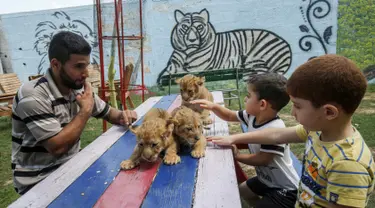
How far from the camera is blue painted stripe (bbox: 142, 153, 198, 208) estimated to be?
1681mm

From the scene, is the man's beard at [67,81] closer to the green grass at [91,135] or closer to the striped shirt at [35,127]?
the striped shirt at [35,127]

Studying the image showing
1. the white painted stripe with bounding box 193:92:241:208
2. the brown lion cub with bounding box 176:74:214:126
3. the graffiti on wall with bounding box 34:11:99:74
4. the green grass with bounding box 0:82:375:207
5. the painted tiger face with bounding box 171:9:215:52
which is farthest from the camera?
the graffiti on wall with bounding box 34:11:99:74

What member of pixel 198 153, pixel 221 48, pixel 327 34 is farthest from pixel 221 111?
pixel 327 34

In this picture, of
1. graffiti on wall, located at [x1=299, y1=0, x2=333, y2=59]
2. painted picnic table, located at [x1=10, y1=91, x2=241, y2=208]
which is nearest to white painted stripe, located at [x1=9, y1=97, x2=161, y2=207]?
painted picnic table, located at [x1=10, y1=91, x2=241, y2=208]

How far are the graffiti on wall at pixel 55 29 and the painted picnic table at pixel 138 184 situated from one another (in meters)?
10.6

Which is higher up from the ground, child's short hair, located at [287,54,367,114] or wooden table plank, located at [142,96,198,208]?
child's short hair, located at [287,54,367,114]

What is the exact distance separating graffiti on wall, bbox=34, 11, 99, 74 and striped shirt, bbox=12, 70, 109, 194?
32.5ft

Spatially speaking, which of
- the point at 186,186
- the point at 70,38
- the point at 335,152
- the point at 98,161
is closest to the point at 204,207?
the point at 186,186

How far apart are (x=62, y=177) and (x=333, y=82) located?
1.77 metres

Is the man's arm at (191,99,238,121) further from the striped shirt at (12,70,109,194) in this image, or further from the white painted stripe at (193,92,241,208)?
the striped shirt at (12,70,109,194)

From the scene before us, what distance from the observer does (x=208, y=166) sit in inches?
84.8

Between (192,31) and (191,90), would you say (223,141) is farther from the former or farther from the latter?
(192,31)

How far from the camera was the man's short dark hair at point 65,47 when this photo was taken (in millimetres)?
2699

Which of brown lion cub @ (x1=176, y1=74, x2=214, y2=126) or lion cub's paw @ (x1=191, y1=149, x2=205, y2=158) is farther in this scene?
brown lion cub @ (x1=176, y1=74, x2=214, y2=126)
